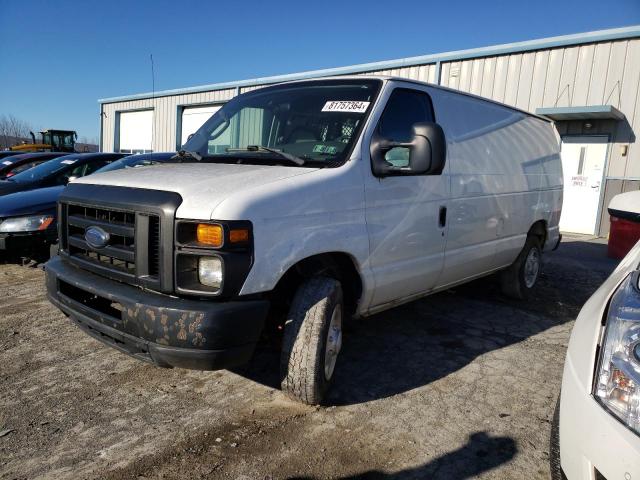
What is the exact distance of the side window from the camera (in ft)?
11.1

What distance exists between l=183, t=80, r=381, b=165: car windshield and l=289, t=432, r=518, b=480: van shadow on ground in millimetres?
1796

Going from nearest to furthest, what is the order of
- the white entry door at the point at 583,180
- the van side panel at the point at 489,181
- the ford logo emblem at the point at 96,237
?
the ford logo emblem at the point at 96,237 → the van side panel at the point at 489,181 → the white entry door at the point at 583,180

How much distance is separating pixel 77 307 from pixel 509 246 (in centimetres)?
405

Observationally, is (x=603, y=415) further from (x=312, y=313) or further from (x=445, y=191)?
(x=445, y=191)

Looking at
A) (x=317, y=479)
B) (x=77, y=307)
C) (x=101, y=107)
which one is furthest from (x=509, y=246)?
(x=101, y=107)

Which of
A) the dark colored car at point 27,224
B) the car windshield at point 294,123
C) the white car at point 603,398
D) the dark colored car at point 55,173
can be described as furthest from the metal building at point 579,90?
the white car at point 603,398

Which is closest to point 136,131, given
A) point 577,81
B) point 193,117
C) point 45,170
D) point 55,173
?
point 193,117

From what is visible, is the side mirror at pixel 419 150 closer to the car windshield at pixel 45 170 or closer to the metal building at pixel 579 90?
the car windshield at pixel 45 170

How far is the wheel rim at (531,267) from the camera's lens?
569cm

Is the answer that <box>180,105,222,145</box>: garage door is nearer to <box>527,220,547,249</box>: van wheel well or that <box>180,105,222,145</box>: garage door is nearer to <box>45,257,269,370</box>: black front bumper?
<box>527,220,547,249</box>: van wheel well

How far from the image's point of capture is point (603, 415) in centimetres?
157

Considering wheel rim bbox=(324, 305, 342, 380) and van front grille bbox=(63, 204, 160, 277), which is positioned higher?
van front grille bbox=(63, 204, 160, 277)

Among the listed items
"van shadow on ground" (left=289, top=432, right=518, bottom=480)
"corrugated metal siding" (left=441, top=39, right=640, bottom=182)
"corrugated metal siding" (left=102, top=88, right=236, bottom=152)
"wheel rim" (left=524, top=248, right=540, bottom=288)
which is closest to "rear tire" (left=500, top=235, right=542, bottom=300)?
"wheel rim" (left=524, top=248, right=540, bottom=288)

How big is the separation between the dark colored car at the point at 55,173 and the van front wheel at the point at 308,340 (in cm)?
525
